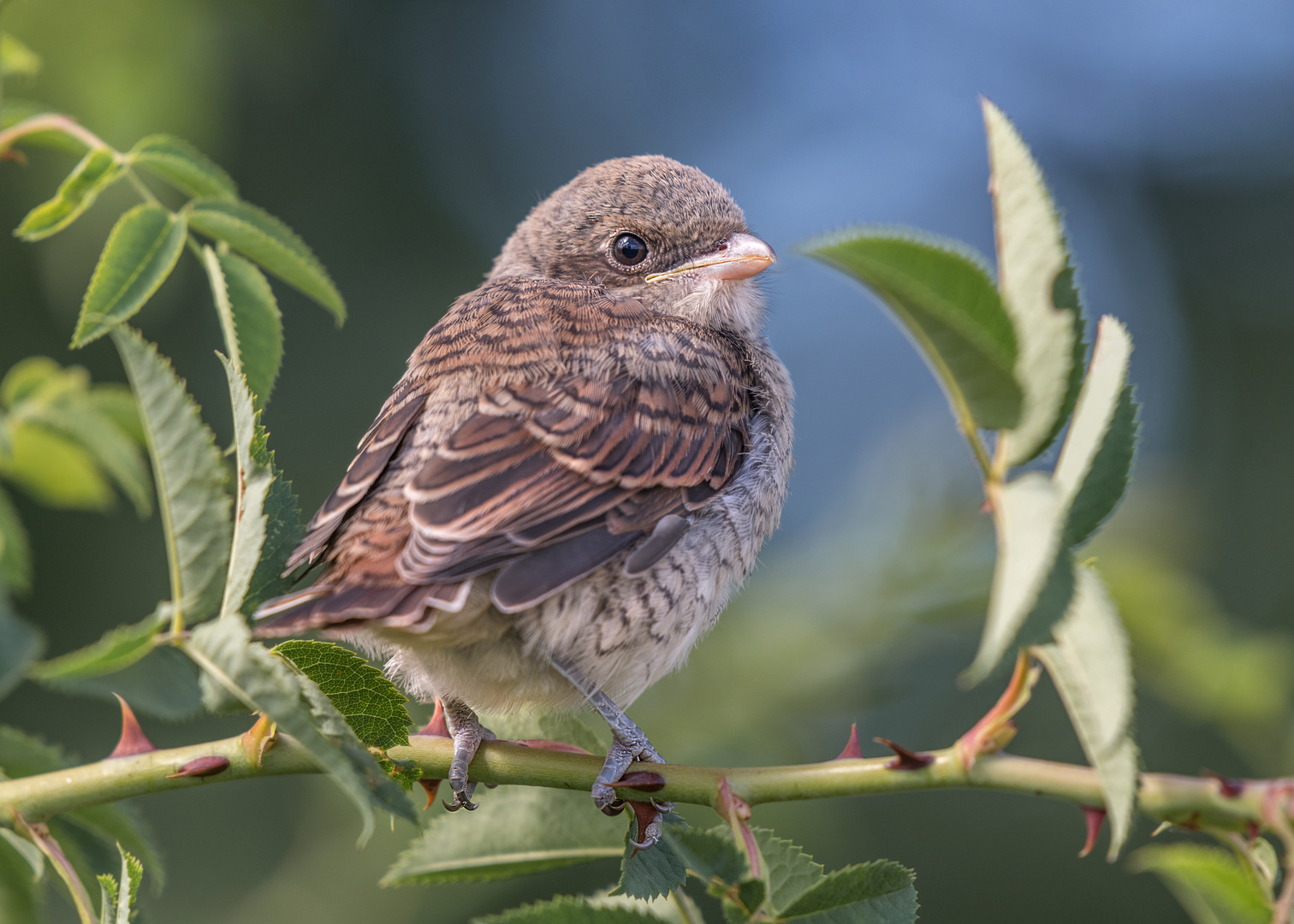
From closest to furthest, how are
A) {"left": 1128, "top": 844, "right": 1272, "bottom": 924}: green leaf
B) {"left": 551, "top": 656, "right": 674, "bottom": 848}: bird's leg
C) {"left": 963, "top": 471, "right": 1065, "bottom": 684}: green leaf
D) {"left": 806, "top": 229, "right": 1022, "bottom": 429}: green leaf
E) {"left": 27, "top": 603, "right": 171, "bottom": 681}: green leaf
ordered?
{"left": 963, "top": 471, "right": 1065, "bottom": 684}: green leaf, {"left": 806, "top": 229, "right": 1022, "bottom": 429}: green leaf, {"left": 27, "top": 603, "right": 171, "bottom": 681}: green leaf, {"left": 1128, "top": 844, "right": 1272, "bottom": 924}: green leaf, {"left": 551, "top": 656, "right": 674, "bottom": 848}: bird's leg

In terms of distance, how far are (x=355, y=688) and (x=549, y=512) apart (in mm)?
624

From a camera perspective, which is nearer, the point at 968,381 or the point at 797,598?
the point at 968,381

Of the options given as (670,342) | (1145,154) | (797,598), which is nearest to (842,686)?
(797,598)

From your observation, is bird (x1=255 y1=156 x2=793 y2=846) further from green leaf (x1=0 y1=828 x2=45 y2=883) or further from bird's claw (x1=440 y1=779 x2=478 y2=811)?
green leaf (x1=0 y1=828 x2=45 y2=883)

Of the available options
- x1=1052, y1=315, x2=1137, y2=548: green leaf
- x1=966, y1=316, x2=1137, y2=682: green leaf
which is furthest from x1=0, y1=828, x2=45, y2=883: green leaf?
x1=1052, y1=315, x2=1137, y2=548: green leaf

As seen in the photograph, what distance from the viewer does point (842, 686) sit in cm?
293

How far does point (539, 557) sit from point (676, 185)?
143 centimetres

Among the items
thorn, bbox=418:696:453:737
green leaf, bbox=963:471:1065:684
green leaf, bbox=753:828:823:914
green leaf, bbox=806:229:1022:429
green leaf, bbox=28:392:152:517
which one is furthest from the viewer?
green leaf, bbox=28:392:152:517

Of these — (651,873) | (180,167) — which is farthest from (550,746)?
(180,167)

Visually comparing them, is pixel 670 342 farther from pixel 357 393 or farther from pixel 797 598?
pixel 357 393

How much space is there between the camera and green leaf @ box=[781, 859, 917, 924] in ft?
4.16

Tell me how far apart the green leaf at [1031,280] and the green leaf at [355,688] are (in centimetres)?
74

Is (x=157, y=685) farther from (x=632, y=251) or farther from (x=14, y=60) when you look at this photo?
(x=632, y=251)

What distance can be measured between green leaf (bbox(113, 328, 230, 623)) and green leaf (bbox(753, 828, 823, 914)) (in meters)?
0.72
